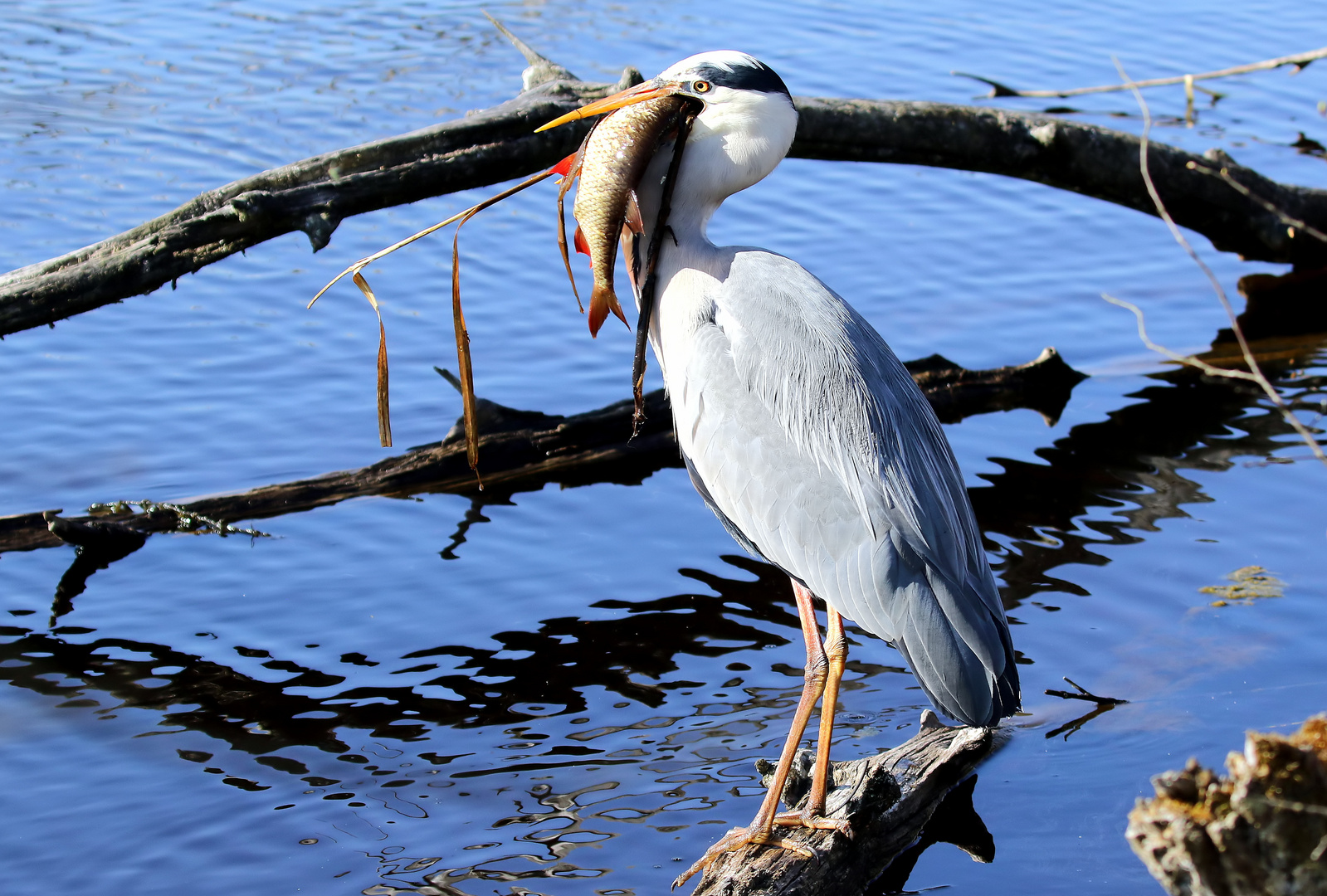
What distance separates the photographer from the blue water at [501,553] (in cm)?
471

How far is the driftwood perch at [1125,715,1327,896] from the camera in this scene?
7.78 feet

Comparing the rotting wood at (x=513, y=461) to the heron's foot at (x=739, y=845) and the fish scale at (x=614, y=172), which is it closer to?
the fish scale at (x=614, y=172)

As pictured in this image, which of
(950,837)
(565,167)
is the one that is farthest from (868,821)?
(565,167)

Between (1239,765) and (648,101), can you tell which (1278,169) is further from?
(1239,765)

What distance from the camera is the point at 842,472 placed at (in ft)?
13.8

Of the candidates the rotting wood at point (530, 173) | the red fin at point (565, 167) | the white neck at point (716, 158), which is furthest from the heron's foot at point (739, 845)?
the rotting wood at point (530, 173)

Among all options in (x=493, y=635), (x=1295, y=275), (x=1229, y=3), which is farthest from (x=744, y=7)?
(x=493, y=635)

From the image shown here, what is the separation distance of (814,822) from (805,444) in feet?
3.77

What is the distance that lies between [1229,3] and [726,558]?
1109cm

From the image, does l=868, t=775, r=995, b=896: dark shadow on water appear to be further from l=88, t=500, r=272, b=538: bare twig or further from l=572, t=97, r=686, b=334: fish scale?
l=88, t=500, r=272, b=538: bare twig

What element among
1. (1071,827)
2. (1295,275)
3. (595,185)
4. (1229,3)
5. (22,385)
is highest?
(1229,3)

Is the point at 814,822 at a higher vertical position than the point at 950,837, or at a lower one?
higher

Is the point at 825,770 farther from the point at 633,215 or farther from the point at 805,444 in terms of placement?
the point at 633,215

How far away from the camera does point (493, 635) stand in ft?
19.2
